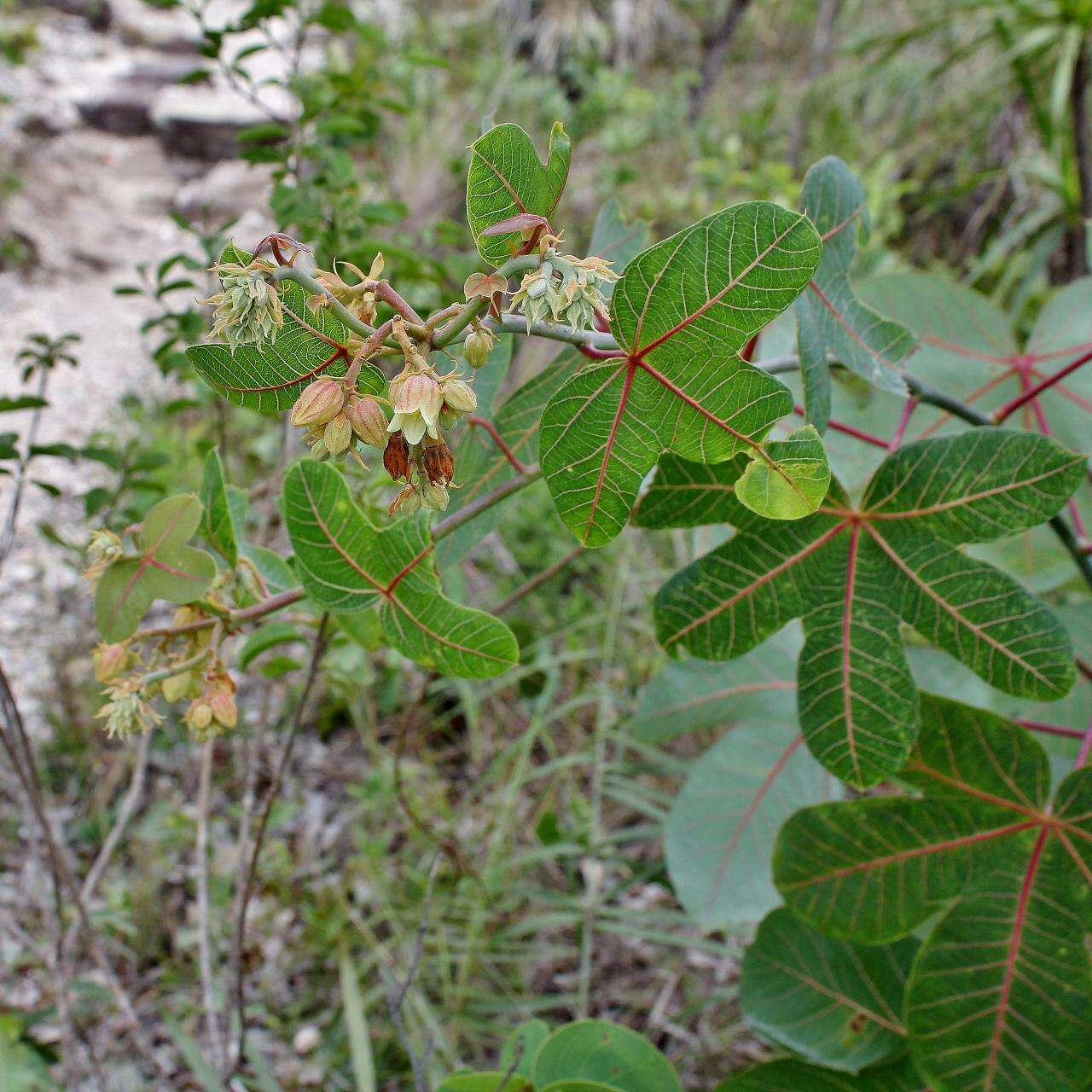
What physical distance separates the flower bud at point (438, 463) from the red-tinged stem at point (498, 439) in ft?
0.47

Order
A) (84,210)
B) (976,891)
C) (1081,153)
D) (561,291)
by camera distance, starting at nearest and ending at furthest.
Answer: (561,291) → (976,891) → (1081,153) → (84,210)

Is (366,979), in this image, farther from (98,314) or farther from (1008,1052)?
(98,314)

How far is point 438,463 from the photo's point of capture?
1.29ft

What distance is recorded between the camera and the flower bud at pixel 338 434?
15.0 inches

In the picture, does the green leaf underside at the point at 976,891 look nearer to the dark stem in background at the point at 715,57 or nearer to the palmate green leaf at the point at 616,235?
the palmate green leaf at the point at 616,235

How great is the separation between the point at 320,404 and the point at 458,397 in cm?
6

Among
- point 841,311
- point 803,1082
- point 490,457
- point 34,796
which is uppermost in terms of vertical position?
point 841,311

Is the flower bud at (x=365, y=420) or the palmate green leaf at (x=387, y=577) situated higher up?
the flower bud at (x=365, y=420)

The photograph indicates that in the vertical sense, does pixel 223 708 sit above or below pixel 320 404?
below

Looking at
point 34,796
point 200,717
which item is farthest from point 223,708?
point 34,796

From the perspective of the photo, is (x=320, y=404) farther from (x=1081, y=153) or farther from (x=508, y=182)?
(x=1081, y=153)

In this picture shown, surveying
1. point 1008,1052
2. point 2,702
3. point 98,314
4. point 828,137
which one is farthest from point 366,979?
point 828,137

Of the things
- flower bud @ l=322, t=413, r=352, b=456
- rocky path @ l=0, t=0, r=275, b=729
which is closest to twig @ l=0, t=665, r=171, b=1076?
flower bud @ l=322, t=413, r=352, b=456

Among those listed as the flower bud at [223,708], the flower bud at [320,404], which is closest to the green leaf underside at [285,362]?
the flower bud at [320,404]
